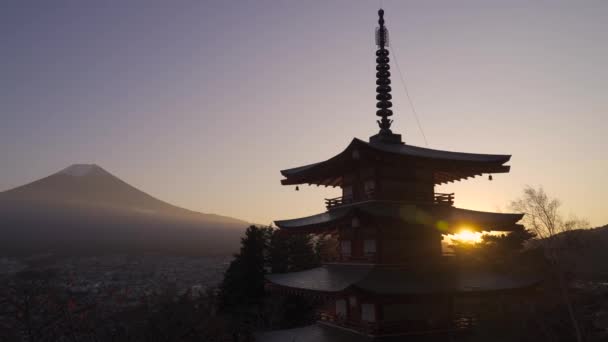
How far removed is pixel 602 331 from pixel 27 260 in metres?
151

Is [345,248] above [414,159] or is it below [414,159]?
below

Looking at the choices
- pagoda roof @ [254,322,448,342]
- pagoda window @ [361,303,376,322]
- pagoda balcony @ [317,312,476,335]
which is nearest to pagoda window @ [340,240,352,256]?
pagoda window @ [361,303,376,322]

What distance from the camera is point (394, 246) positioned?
64.0ft

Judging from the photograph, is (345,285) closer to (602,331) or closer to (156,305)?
(156,305)

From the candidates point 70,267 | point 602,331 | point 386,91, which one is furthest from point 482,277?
point 70,267

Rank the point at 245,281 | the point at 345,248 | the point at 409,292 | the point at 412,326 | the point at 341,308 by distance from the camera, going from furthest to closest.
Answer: the point at 245,281
the point at 345,248
the point at 341,308
the point at 412,326
the point at 409,292

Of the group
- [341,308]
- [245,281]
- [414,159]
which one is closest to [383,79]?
[414,159]

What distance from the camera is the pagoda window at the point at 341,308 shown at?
21016mm

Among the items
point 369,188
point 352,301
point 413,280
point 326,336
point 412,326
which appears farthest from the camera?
point 326,336

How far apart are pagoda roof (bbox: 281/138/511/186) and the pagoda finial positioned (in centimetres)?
170

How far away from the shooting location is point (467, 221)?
19.4m

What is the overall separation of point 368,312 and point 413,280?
2414 millimetres

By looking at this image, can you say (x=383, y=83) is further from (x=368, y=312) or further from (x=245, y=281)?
(x=245, y=281)

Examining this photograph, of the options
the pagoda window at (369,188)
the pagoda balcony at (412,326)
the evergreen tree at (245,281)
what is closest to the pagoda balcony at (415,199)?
the pagoda window at (369,188)
